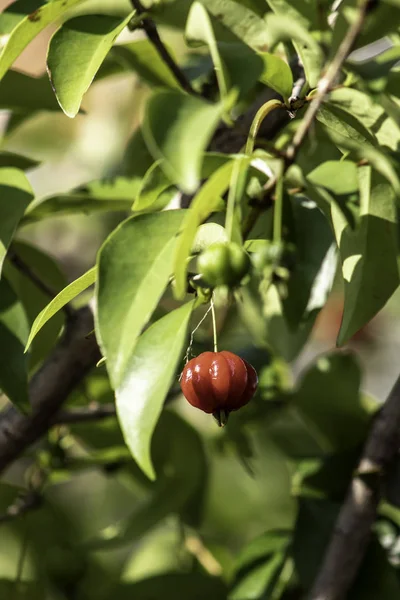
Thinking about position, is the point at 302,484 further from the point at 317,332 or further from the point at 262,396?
the point at 317,332

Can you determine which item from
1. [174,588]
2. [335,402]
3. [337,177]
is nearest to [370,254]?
[337,177]

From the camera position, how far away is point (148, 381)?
66cm

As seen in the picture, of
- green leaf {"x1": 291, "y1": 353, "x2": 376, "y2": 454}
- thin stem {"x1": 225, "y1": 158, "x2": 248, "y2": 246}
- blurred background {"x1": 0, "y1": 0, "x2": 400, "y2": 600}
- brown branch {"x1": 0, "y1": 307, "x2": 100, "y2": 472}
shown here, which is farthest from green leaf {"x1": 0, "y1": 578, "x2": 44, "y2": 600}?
thin stem {"x1": 225, "y1": 158, "x2": 248, "y2": 246}

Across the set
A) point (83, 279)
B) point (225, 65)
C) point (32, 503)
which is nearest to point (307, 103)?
point (225, 65)

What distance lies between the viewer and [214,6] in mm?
931

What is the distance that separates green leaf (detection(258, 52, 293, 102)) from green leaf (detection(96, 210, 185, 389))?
178mm

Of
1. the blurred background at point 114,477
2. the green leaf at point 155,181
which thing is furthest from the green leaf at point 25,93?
the green leaf at point 155,181

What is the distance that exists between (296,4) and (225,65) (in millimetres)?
316

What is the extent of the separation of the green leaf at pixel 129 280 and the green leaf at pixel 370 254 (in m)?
0.23

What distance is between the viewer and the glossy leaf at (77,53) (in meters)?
0.81

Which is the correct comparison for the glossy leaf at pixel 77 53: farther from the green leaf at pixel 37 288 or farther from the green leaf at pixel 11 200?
the green leaf at pixel 37 288

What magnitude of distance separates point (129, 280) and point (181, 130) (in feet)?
0.49

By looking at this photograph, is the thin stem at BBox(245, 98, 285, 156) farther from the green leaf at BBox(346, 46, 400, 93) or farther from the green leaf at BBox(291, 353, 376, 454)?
the green leaf at BBox(291, 353, 376, 454)

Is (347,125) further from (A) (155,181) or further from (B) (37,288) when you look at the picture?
(B) (37,288)
